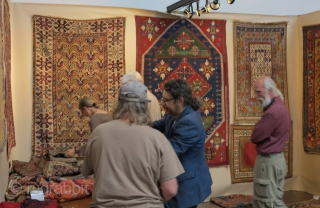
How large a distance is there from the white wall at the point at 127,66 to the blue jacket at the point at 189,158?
2672mm

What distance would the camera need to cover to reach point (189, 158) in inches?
107

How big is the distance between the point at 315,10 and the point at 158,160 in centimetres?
505

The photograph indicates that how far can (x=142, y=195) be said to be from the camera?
209cm

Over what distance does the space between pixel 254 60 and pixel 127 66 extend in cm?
180

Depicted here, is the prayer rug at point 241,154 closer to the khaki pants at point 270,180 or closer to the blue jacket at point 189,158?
the khaki pants at point 270,180

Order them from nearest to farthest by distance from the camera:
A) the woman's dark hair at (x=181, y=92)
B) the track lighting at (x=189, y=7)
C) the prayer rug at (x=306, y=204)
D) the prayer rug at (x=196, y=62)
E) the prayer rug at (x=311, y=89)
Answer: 1. the woman's dark hair at (x=181, y=92)
2. the track lighting at (x=189, y=7)
3. the prayer rug at (x=306, y=204)
4. the prayer rug at (x=196, y=62)
5. the prayer rug at (x=311, y=89)

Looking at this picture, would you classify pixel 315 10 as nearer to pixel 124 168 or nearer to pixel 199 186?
pixel 199 186

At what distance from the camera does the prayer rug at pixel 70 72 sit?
5.05 meters

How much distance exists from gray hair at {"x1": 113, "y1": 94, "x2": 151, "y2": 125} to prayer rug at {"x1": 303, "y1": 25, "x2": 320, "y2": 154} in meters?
4.30

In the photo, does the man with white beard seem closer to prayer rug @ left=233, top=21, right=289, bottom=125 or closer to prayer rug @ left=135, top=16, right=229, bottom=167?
prayer rug @ left=135, top=16, right=229, bottom=167

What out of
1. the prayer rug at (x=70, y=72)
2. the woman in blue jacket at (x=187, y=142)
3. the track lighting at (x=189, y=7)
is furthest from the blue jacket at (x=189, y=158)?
the prayer rug at (x=70, y=72)

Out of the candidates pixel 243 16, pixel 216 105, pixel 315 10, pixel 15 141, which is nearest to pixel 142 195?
pixel 15 141

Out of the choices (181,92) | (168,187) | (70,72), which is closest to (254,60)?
(70,72)

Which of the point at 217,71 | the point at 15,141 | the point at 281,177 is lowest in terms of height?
the point at 281,177
